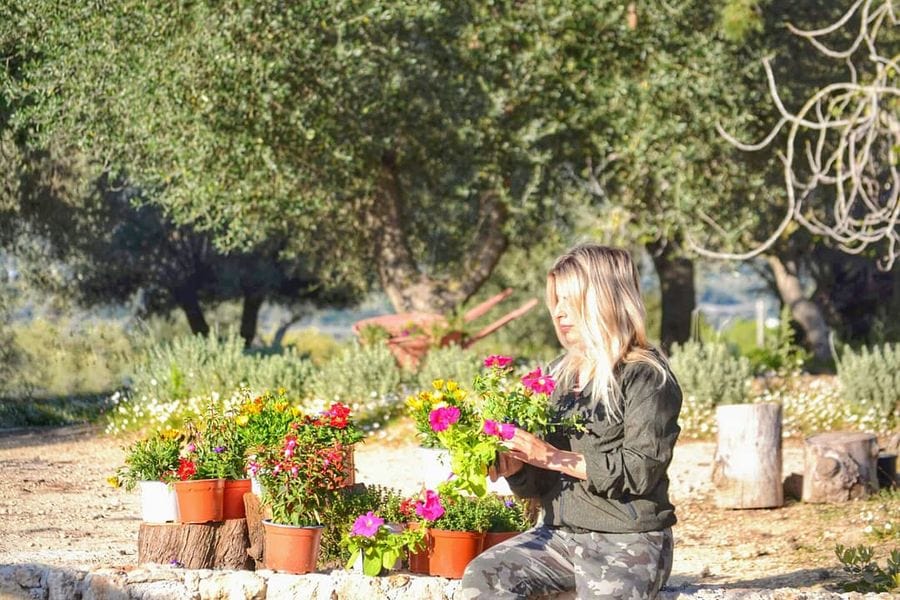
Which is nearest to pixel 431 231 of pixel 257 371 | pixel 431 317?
pixel 431 317

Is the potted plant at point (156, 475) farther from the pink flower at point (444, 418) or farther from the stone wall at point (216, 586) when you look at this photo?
the pink flower at point (444, 418)

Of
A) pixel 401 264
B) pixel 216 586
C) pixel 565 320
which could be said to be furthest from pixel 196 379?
pixel 565 320

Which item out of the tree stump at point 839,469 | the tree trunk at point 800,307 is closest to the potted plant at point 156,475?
the tree stump at point 839,469

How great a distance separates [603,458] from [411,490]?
464 cm

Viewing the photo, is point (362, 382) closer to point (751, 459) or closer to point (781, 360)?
point (751, 459)

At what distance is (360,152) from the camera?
11.9 metres

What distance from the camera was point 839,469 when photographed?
8.00 metres

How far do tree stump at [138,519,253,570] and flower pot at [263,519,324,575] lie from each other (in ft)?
1.05

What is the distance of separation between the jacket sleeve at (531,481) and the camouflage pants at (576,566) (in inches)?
5.9

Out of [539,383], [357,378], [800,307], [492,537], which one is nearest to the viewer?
[539,383]

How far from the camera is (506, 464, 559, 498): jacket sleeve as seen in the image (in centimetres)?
393

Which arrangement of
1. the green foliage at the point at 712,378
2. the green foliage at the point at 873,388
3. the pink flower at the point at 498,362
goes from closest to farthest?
the pink flower at the point at 498,362 → the green foliage at the point at 873,388 → the green foliage at the point at 712,378

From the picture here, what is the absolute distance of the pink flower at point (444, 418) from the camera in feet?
12.6

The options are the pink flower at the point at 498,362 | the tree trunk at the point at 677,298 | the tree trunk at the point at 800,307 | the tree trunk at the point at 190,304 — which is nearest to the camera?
the pink flower at the point at 498,362
